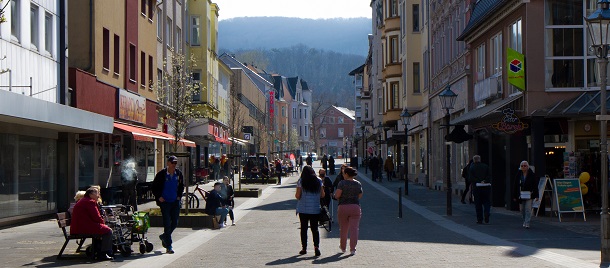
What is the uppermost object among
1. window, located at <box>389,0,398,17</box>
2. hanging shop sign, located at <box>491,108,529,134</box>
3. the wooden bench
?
window, located at <box>389,0,398,17</box>

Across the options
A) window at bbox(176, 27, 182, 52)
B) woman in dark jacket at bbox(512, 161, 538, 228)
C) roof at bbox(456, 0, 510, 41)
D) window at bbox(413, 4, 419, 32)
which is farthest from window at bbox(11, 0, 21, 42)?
window at bbox(413, 4, 419, 32)

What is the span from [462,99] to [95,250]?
23.1 metres

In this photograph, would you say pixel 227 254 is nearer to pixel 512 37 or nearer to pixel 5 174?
pixel 5 174

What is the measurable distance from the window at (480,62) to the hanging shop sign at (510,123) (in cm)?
753

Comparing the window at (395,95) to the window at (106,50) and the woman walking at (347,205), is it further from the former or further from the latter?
the woman walking at (347,205)

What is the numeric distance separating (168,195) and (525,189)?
9.18 meters

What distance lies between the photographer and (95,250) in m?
15.1

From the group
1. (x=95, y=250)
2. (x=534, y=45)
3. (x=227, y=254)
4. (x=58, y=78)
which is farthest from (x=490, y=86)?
(x=95, y=250)

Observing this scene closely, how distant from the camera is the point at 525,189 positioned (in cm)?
2161

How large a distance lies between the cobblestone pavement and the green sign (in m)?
0.37

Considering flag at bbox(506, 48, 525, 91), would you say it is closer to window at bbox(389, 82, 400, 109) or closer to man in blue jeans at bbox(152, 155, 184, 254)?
man in blue jeans at bbox(152, 155, 184, 254)

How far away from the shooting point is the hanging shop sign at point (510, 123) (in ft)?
80.2

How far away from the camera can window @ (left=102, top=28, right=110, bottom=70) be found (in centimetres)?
3181

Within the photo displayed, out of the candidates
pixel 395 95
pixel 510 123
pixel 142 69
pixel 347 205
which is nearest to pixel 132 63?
pixel 142 69
